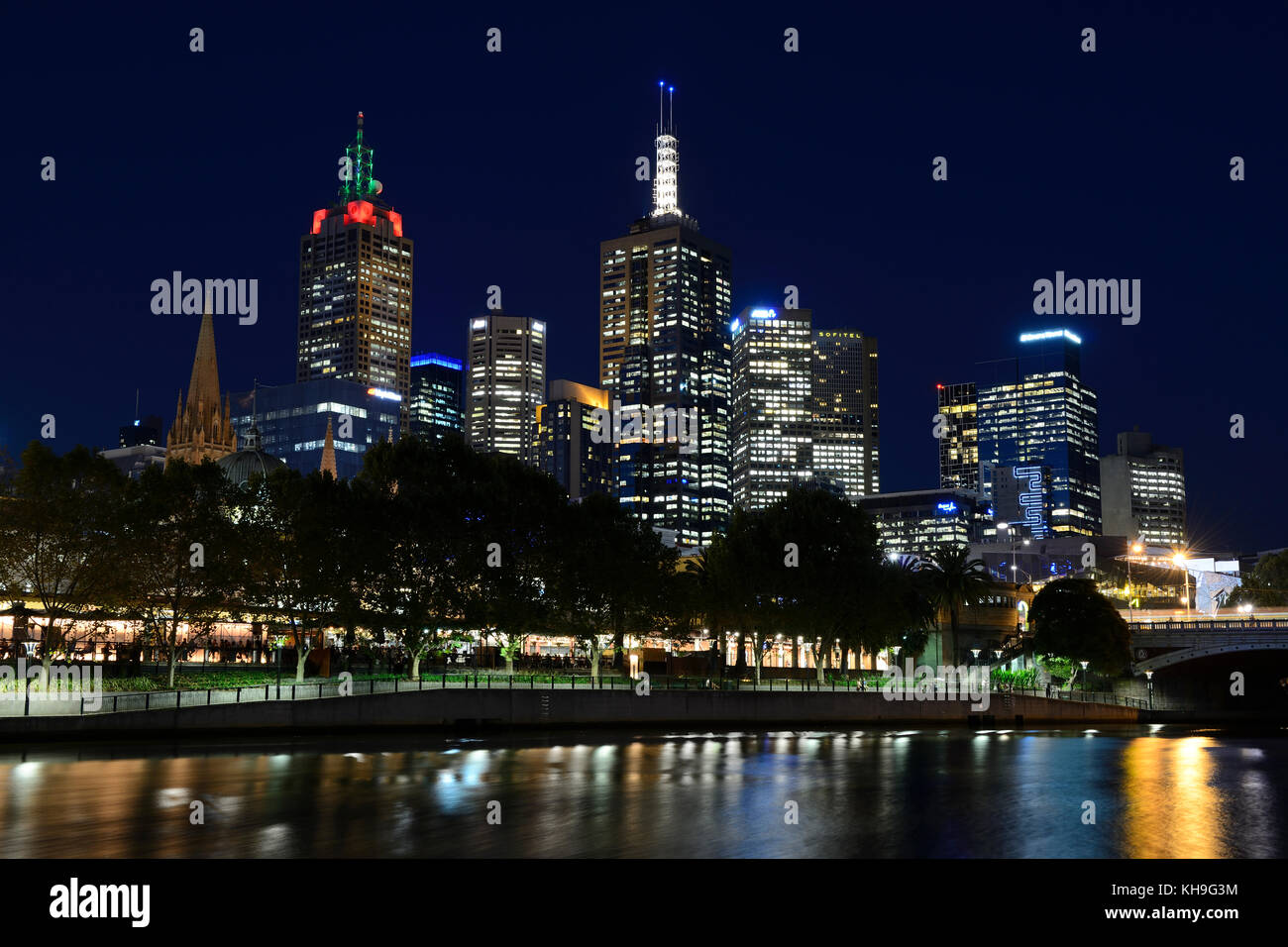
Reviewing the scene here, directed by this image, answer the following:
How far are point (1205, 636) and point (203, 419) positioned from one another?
466ft

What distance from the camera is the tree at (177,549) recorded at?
64.9 metres

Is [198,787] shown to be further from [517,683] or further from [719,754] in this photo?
[517,683]

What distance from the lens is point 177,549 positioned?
222ft

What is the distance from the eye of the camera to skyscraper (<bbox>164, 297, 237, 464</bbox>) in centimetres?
Answer: 18088

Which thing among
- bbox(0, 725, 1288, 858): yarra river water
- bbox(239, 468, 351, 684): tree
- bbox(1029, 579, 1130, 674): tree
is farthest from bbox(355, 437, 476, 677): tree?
bbox(1029, 579, 1130, 674): tree

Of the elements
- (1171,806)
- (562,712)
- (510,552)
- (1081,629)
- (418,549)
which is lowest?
(562,712)

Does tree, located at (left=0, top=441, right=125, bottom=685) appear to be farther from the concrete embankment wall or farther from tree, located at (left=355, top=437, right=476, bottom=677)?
tree, located at (left=355, top=437, right=476, bottom=677)

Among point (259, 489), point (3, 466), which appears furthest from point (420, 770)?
point (3, 466)

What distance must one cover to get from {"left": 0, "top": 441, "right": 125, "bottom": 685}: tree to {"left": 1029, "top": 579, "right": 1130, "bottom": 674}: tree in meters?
73.8

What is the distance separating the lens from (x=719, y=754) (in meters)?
53.5

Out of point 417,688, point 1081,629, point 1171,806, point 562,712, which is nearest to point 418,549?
point 417,688

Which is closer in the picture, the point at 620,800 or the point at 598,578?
the point at 620,800

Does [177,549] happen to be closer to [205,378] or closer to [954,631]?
[954,631]

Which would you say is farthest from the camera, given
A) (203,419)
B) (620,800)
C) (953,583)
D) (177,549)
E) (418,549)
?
(203,419)
